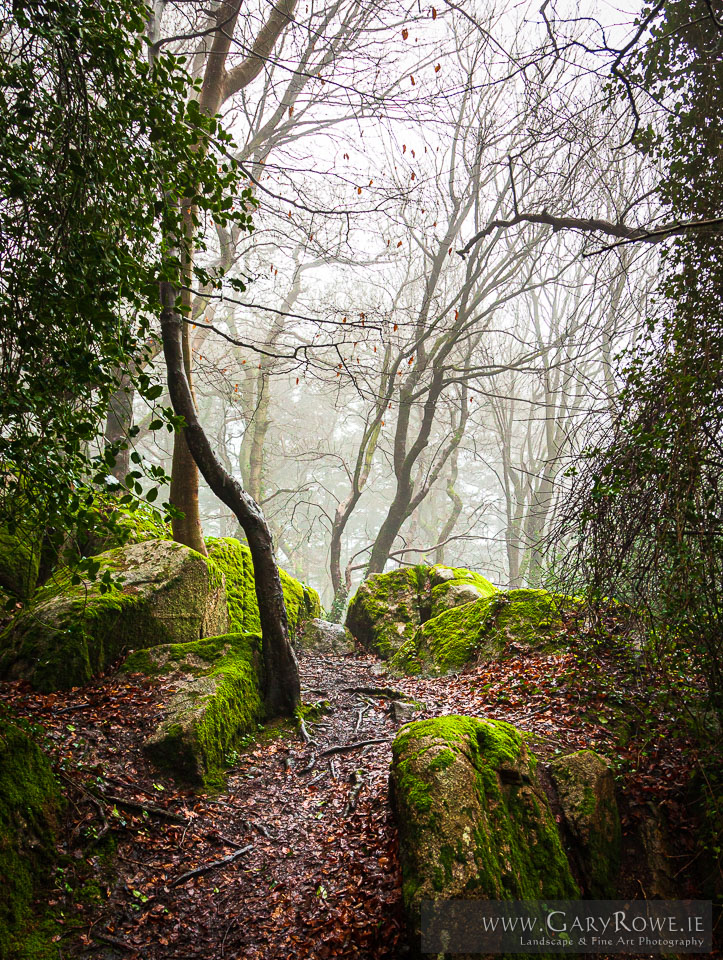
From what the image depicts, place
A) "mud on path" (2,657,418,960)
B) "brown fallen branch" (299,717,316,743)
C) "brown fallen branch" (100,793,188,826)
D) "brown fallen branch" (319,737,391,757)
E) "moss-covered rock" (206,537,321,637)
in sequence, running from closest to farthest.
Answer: "mud on path" (2,657,418,960) < "brown fallen branch" (100,793,188,826) < "brown fallen branch" (319,737,391,757) < "brown fallen branch" (299,717,316,743) < "moss-covered rock" (206,537,321,637)

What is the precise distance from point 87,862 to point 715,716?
4.20 m

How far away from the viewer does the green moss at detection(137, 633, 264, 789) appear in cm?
452

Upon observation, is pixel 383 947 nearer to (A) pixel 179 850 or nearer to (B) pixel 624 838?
(A) pixel 179 850

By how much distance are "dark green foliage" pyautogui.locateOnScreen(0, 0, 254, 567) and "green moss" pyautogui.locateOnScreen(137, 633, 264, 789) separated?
98.6 inches

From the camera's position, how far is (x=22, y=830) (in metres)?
3.12

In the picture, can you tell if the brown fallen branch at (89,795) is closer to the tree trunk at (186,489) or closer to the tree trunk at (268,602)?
the tree trunk at (268,602)

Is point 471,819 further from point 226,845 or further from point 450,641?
point 450,641

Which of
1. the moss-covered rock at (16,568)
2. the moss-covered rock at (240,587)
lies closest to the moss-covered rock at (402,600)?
the moss-covered rock at (240,587)

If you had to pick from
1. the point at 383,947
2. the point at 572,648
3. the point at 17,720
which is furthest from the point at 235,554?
the point at 383,947

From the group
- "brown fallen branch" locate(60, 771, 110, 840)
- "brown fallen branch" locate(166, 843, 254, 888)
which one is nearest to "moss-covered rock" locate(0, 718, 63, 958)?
"brown fallen branch" locate(60, 771, 110, 840)

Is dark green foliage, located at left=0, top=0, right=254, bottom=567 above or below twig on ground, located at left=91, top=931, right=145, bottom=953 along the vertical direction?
above

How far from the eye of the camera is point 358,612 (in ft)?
32.7

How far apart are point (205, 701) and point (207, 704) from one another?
0.04 metres

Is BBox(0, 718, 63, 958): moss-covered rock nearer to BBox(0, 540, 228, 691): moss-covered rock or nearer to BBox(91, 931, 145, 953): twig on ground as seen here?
BBox(91, 931, 145, 953): twig on ground
